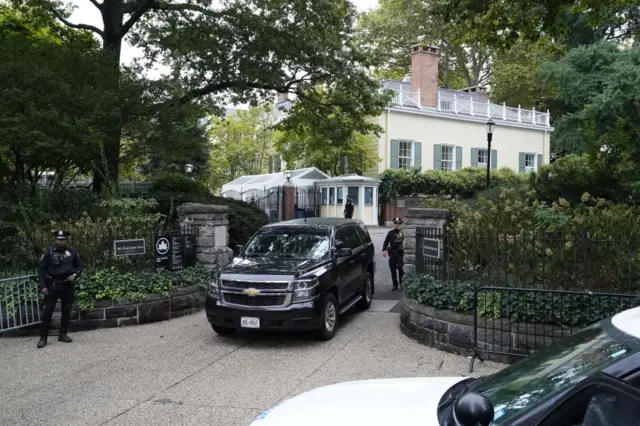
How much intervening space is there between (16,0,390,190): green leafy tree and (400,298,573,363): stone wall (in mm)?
9923

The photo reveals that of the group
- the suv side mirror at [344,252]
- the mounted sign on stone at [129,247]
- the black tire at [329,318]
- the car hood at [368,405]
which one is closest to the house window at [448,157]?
the suv side mirror at [344,252]

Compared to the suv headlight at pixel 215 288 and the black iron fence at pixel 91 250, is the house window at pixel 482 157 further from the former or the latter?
the suv headlight at pixel 215 288

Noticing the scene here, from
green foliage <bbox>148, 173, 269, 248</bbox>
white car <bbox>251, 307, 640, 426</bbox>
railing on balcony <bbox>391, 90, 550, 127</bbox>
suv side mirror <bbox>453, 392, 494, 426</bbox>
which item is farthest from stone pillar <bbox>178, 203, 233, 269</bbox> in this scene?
railing on balcony <bbox>391, 90, 550, 127</bbox>

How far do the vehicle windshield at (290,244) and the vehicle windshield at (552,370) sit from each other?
587 centimetres

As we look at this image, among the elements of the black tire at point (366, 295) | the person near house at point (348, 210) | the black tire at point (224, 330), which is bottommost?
the black tire at point (224, 330)

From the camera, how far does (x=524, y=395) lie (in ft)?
8.14

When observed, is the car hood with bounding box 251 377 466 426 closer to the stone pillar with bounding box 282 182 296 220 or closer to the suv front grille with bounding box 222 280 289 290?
the suv front grille with bounding box 222 280 289 290

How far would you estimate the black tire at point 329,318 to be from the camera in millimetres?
7992

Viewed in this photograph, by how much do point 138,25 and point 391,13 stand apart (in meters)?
27.3

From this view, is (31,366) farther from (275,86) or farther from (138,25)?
(138,25)

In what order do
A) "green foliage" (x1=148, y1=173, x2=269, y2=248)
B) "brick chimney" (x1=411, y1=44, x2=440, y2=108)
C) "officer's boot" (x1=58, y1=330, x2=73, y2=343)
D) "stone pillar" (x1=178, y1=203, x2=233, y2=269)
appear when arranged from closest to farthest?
1. "officer's boot" (x1=58, y1=330, x2=73, y2=343)
2. "stone pillar" (x1=178, y1=203, x2=233, y2=269)
3. "green foliage" (x1=148, y1=173, x2=269, y2=248)
4. "brick chimney" (x1=411, y1=44, x2=440, y2=108)

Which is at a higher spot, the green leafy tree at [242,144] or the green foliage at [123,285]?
the green leafy tree at [242,144]

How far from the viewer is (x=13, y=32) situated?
15523 mm

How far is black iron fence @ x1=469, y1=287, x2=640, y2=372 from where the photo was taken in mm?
6711
